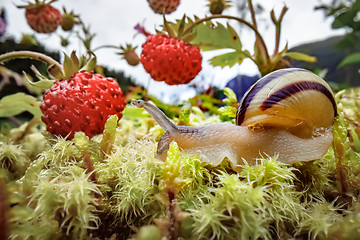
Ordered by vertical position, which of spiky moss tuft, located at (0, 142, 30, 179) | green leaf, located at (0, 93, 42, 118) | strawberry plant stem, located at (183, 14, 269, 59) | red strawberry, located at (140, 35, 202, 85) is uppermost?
strawberry plant stem, located at (183, 14, 269, 59)

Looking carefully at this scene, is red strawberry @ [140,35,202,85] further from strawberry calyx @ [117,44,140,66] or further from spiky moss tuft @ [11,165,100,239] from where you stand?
spiky moss tuft @ [11,165,100,239]

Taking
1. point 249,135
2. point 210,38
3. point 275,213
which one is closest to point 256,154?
point 249,135

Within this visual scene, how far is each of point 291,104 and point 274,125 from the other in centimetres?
5

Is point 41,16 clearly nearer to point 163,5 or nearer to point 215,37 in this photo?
point 163,5

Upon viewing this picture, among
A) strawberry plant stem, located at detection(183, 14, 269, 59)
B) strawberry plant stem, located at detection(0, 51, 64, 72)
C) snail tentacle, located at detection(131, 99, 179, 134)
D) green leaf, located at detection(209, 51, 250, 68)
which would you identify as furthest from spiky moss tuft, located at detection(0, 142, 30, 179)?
green leaf, located at detection(209, 51, 250, 68)

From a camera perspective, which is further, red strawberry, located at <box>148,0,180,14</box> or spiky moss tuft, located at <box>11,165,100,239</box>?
red strawberry, located at <box>148,0,180,14</box>

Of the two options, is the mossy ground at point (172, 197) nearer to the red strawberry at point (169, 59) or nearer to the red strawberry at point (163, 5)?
the red strawberry at point (169, 59)

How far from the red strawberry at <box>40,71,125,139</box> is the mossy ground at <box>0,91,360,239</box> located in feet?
0.23

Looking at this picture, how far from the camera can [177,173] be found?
0.46m

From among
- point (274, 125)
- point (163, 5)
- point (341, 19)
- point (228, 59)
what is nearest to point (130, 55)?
point (163, 5)

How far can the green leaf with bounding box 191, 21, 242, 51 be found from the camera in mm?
903

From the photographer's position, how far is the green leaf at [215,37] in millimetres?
903

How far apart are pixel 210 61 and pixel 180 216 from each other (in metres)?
0.66

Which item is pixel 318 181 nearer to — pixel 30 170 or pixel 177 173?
pixel 177 173
